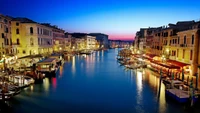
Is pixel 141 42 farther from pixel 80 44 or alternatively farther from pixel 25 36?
pixel 80 44

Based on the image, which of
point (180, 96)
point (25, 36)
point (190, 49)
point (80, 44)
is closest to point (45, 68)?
point (25, 36)

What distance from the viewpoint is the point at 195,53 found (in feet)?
78.9

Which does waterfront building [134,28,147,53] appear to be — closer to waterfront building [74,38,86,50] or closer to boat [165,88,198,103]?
waterfront building [74,38,86,50]

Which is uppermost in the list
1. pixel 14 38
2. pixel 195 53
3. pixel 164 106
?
pixel 14 38

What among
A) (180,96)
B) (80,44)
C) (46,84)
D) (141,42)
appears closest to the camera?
(180,96)

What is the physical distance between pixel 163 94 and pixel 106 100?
7.28m

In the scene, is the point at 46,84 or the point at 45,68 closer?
the point at 46,84

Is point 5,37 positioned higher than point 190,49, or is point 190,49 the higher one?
point 5,37

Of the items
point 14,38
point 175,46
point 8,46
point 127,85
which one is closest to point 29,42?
point 14,38

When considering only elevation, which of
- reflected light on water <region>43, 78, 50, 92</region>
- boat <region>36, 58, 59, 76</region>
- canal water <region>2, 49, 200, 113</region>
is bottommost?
canal water <region>2, 49, 200, 113</region>

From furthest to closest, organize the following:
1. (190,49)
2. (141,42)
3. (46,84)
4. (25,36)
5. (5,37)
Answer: (141,42) < (25,36) < (5,37) < (46,84) < (190,49)

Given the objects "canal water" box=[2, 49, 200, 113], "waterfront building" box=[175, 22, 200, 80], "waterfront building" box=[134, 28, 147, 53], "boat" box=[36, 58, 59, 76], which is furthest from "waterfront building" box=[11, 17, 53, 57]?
"waterfront building" box=[134, 28, 147, 53]

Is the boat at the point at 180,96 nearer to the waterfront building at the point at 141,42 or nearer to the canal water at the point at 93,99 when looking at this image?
the canal water at the point at 93,99

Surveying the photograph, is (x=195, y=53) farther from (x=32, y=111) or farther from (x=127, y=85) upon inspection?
(x=32, y=111)
